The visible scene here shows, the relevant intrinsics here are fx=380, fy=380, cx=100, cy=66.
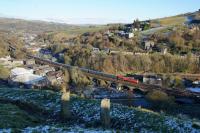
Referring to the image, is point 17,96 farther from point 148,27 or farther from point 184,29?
point 148,27

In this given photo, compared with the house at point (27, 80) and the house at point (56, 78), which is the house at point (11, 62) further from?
the house at point (56, 78)

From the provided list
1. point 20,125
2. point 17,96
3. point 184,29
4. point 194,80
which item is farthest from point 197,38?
point 20,125

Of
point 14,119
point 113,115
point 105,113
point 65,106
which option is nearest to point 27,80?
point 65,106

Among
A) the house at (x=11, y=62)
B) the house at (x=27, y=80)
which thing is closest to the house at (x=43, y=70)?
the house at (x=27, y=80)

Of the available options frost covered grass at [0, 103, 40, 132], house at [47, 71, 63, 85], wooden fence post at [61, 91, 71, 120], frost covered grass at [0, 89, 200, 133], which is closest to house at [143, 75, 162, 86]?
house at [47, 71, 63, 85]

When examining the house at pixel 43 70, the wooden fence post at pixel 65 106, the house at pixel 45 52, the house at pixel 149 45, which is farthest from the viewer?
the house at pixel 45 52

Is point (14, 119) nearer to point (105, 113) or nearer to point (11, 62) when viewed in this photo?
point (105, 113)

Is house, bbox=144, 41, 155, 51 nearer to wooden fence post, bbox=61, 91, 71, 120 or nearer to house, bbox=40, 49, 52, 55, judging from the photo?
house, bbox=40, 49, 52, 55
